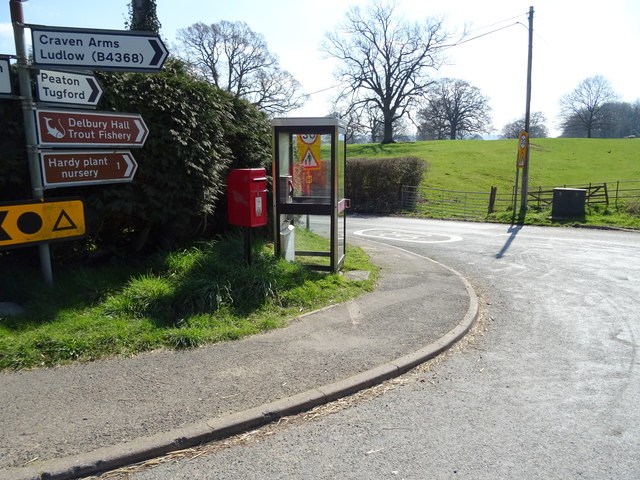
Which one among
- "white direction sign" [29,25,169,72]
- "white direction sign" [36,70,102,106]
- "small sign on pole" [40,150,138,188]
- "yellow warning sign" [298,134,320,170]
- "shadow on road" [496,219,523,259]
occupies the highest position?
"white direction sign" [29,25,169,72]

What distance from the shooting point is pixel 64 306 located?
16.6 feet

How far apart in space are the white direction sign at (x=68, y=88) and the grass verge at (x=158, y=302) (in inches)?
81.3

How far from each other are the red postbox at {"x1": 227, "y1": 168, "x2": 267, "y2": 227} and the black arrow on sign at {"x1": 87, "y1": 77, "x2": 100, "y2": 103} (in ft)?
6.26

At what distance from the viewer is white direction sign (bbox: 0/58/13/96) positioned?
4586 mm

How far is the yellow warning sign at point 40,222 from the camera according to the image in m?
4.70

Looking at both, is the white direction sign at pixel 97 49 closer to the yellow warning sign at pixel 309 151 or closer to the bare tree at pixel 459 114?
the yellow warning sign at pixel 309 151

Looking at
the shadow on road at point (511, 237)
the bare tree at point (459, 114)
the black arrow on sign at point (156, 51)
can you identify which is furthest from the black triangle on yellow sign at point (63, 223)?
the bare tree at point (459, 114)

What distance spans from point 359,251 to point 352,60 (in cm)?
4623

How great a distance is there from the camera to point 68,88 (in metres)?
4.96

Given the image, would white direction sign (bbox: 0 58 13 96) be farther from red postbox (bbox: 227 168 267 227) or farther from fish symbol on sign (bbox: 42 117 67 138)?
red postbox (bbox: 227 168 267 227)

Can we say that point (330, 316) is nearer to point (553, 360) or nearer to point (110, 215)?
point (553, 360)

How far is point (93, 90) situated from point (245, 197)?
218 centimetres

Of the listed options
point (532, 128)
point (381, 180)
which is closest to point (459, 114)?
point (532, 128)

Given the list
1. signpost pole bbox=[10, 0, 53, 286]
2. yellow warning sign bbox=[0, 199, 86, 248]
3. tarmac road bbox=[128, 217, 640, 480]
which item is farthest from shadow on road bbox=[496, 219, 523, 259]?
signpost pole bbox=[10, 0, 53, 286]
